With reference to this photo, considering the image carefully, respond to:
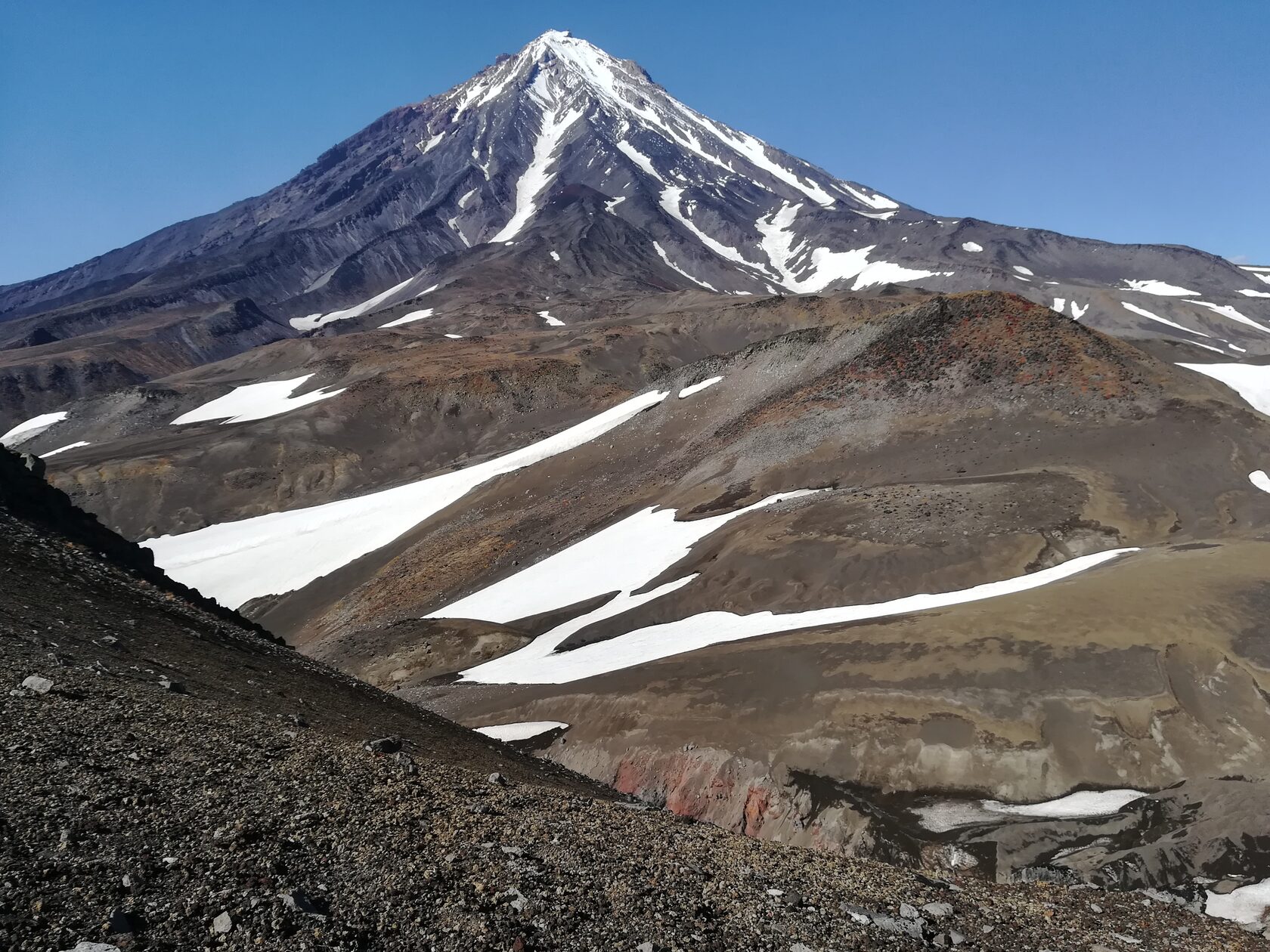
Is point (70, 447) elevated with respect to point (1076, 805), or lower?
elevated

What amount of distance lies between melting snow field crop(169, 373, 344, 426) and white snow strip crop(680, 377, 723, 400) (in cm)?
4560

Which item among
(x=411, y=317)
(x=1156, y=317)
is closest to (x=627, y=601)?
(x=411, y=317)

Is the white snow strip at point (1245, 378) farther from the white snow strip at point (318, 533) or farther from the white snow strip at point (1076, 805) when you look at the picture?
the white snow strip at point (1076, 805)

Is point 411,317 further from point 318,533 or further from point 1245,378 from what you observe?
point 1245,378

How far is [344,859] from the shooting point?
645 cm

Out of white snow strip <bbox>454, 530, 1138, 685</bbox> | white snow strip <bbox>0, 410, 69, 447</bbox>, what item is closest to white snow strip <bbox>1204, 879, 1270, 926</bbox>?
white snow strip <bbox>454, 530, 1138, 685</bbox>

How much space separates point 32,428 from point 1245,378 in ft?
374

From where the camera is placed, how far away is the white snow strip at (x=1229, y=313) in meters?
130

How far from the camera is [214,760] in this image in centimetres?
755

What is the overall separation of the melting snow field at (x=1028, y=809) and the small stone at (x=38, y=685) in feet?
42.8

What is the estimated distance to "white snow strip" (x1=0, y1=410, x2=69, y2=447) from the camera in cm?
8238

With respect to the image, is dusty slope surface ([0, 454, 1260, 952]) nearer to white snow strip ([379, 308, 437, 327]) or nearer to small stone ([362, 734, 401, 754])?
small stone ([362, 734, 401, 754])

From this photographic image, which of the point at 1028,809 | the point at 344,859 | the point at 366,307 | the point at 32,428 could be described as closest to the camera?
the point at 344,859

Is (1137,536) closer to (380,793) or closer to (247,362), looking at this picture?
(380,793)
